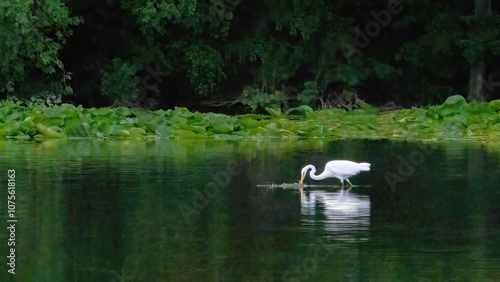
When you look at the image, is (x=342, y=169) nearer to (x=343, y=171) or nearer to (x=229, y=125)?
(x=343, y=171)

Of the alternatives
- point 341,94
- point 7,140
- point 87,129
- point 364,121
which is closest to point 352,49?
point 341,94

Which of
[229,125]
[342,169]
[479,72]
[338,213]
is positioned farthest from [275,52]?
[338,213]

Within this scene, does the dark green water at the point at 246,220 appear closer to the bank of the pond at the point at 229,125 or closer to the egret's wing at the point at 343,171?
the egret's wing at the point at 343,171

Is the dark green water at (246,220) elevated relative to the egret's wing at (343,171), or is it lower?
lower

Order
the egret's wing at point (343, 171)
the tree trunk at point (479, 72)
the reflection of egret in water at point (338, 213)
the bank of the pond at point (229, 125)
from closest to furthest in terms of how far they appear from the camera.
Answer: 1. the reflection of egret in water at point (338, 213)
2. the egret's wing at point (343, 171)
3. the bank of the pond at point (229, 125)
4. the tree trunk at point (479, 72)

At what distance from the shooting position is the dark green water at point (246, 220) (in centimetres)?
570

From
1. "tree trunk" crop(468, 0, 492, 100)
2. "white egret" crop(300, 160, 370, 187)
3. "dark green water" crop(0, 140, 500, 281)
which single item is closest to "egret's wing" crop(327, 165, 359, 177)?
"white egret" crop(300, 160, 370, 187)

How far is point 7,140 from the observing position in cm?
1648

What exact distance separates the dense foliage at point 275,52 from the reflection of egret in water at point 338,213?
1592 centimetres

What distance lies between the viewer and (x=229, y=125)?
18.3 meters

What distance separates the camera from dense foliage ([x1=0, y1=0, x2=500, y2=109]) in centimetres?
2517

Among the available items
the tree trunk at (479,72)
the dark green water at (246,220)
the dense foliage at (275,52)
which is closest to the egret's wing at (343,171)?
the dark green water at (246,220)

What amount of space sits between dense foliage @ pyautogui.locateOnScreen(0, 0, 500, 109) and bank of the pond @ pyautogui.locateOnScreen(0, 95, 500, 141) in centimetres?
501

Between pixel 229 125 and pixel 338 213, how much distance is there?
10627 millimetres
